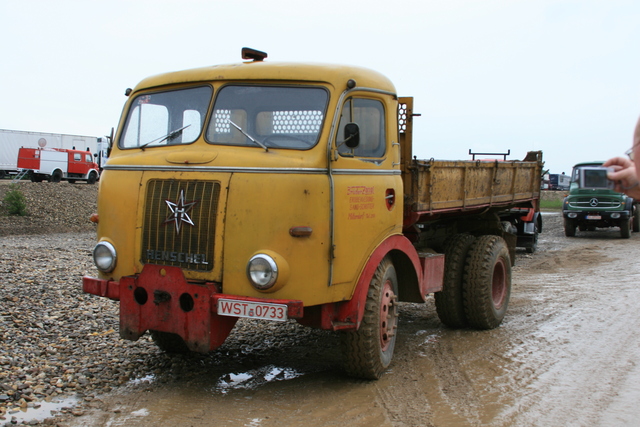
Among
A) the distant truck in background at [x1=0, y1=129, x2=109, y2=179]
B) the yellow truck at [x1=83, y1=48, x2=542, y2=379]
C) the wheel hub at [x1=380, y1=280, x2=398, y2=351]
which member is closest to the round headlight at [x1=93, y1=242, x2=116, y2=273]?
the yellow truck at [x1=83, y1=48, x2=542, y2=379]

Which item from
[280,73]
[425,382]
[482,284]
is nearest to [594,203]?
[482,284]

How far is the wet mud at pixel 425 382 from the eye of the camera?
4719 millimetres

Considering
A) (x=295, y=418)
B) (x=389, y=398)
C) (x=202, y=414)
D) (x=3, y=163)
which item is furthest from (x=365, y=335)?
(x=3, y=163)

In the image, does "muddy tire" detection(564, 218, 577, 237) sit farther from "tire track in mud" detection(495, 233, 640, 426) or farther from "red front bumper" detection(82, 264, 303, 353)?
"red front bumper" detection(82, 264, 303, 353)

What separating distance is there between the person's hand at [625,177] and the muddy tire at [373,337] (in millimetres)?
2871

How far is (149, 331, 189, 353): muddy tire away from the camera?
6.10 m

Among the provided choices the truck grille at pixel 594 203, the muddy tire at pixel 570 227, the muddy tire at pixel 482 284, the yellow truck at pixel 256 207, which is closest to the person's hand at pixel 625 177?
the yellow truck at pixel 256 207

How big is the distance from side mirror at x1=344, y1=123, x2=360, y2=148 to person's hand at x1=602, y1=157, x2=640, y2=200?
2552 mm

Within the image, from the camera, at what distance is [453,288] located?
24.6 feet

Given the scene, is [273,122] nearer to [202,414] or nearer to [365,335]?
[365,335]

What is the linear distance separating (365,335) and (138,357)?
2244mm

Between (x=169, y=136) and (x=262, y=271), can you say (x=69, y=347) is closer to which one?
(x=169, y=136)

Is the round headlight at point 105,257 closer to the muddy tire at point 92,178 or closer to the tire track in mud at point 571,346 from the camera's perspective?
the tire track in mud at point 571,346

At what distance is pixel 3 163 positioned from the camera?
3731cm
